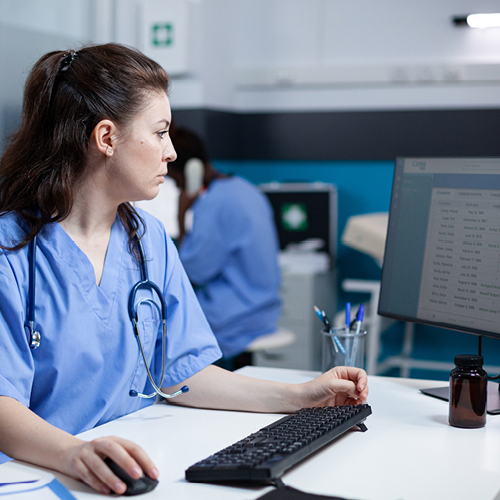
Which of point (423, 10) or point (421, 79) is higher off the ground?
point (423, 10)

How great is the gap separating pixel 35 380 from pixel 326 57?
3450 millimetres

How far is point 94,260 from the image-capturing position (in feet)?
3.78

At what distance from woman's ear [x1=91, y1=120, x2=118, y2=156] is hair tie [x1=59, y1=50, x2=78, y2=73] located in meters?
0.12

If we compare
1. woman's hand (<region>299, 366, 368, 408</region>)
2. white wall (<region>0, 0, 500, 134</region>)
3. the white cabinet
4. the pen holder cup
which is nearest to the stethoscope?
woman's hand (<region>299, 366, 368, 408</region>)

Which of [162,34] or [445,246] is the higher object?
[162,34]

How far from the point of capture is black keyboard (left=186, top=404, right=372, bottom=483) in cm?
79

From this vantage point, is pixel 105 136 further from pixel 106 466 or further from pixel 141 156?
pixel 106 466

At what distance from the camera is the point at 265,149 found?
4.27m

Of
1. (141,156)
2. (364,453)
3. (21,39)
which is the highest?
(21,39)

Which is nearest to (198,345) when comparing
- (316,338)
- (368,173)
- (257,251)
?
(257,251)

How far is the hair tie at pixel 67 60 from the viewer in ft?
3.77

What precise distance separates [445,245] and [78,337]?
0.68 metres

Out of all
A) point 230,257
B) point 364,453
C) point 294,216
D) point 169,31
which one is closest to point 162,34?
point 169,31

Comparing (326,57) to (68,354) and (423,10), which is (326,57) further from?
(68,354)
